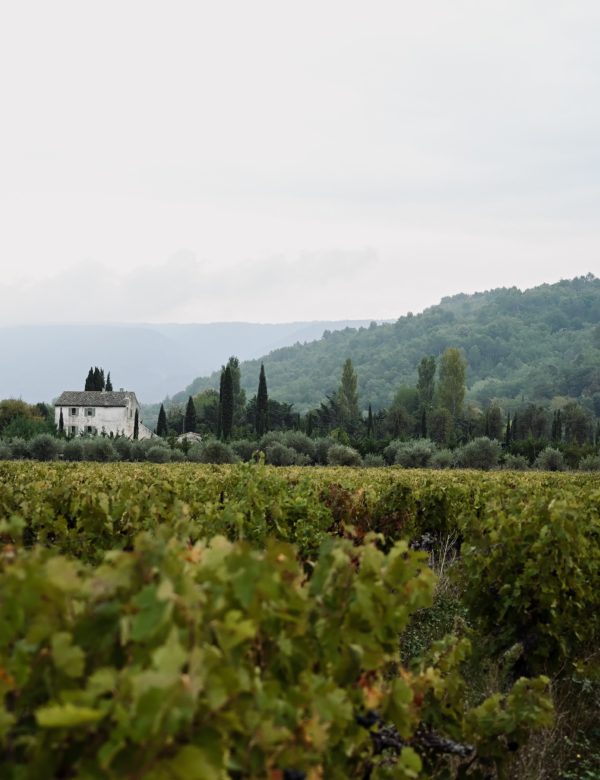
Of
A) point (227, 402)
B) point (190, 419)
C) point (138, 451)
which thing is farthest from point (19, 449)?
point (190, 419)

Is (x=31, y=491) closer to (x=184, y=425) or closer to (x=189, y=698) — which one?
(x=189, y=698)

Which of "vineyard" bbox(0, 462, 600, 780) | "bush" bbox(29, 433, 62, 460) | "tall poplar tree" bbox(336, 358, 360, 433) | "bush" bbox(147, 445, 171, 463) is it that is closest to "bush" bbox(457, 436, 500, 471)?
"bush" bbox(147, 445, 171, 463)

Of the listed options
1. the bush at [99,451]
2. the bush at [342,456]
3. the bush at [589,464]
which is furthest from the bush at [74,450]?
the bush at [589,464]

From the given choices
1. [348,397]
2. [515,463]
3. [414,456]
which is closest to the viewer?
[414,456]

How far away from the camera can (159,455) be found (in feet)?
127

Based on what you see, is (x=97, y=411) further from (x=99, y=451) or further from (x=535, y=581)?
(x=535, y=581)

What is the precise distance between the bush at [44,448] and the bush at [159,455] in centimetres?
549

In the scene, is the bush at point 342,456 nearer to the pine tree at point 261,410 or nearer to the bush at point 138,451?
the bush at point 138,451


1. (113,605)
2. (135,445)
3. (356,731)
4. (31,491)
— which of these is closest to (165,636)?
(113,605)

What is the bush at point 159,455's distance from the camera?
1510 inches

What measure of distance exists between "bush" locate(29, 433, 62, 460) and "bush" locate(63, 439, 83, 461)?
88 cm

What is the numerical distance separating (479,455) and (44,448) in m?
24.8

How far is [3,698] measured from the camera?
1780mm

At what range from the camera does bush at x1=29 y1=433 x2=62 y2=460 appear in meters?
39.7
